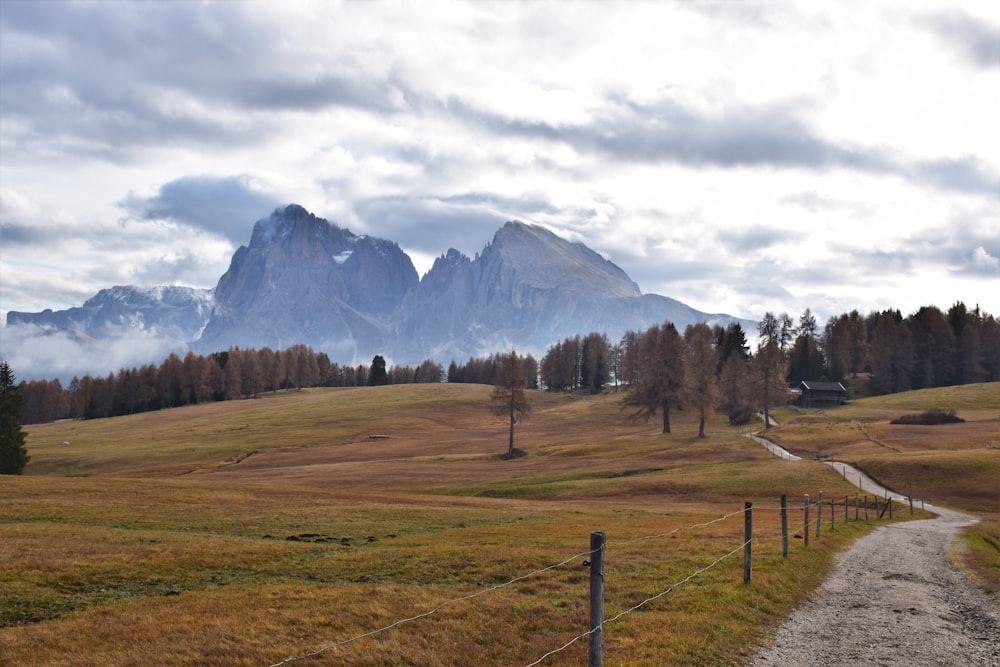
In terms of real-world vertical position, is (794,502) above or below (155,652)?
below

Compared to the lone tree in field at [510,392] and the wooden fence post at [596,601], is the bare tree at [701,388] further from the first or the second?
the wooden fence post at [596,601]

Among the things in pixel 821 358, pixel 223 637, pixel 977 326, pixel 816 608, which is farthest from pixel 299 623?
pixel 977 326

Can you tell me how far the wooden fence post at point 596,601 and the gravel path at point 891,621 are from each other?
395 cm

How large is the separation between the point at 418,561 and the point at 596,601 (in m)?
14.7

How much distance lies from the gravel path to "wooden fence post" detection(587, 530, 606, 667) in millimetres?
3948

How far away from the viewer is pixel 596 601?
1028cm

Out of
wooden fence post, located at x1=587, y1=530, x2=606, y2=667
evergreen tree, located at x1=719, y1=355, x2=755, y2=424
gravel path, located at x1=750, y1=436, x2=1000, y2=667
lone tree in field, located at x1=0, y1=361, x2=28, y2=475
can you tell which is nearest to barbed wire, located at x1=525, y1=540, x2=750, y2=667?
wooden fence post, located at x1=587, y1=530, x2=606, y2=667

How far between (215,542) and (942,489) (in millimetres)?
63077

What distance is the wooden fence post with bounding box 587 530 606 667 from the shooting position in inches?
401

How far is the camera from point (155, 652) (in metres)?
13.3

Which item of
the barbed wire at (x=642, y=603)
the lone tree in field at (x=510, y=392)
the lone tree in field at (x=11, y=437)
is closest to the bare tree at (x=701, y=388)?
the lone tree in field at (x=510, y=392)

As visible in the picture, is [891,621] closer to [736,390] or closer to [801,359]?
[736,390]

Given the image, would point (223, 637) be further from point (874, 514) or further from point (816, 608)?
point (874, 514)

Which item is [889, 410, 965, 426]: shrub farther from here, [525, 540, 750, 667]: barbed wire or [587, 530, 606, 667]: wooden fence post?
[587, 530, 606, 667]: wooden fence post
